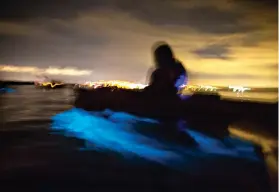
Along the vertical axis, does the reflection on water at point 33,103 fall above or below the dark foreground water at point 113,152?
above

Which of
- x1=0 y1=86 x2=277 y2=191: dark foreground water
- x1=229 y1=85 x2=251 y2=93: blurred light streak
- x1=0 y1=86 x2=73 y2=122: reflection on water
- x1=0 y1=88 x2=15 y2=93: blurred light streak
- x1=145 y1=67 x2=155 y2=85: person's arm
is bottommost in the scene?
x1=0 y1=86 x2=277 y2=191: dark foreground water

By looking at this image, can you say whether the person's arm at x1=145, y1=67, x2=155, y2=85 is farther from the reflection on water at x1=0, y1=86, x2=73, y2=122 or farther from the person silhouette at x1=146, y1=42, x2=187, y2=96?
the reflection on water at x1=0, y1=86, x2=73, y2=122

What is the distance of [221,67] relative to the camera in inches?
55.0

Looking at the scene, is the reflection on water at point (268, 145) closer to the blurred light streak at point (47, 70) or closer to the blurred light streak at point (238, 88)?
the blurred light streak at point (238, 88)

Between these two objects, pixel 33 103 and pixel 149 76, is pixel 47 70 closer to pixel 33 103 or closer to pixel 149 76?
pixel 33 103

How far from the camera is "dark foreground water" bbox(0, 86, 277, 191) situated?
52.4 inches

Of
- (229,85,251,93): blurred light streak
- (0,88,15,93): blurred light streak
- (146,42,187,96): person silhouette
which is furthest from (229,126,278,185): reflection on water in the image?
(0,88,15,93): blurred light streak

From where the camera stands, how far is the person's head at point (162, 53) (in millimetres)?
1390

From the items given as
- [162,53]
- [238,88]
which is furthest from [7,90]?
[238,88]

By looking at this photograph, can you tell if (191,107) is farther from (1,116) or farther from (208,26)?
(1,116)

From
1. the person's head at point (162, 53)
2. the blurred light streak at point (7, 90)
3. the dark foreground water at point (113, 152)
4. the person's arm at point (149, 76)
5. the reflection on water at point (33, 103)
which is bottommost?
the dark foreground water at point (113, 152)

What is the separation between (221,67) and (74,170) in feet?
2.26

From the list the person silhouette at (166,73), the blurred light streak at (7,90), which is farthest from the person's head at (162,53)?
the blurred light streak at (7,90)

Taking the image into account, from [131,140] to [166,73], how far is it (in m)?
0.29
